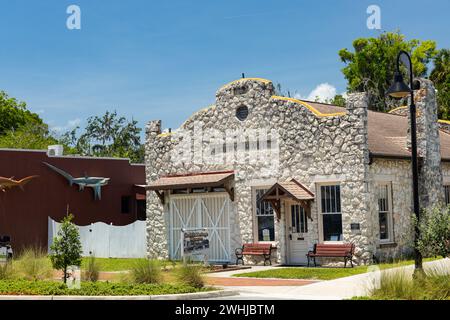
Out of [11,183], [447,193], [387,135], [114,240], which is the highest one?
[387,135]

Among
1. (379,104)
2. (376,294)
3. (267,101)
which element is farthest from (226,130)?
(379,104)

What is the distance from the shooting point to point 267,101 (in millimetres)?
24531

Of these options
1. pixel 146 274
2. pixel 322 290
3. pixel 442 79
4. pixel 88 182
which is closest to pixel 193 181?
pixel 146 274

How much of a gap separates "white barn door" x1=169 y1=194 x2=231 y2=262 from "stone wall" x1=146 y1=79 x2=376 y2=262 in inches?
18.7

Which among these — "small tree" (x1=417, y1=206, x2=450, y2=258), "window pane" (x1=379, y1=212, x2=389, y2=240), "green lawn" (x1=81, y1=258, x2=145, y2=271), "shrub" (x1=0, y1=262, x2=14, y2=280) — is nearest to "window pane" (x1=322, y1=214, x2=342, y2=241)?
"window pane" (x1=379, y1=212, x2=389, y2=240)

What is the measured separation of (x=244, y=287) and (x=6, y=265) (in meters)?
6.73

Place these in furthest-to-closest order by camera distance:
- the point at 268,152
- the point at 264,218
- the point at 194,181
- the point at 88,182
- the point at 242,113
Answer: the point at 88,182
the point at 194,181
the point at 242,113
the point at 264,218
the point at 268,152

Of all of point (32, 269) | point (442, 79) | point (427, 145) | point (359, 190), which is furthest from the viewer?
point (442, 79)

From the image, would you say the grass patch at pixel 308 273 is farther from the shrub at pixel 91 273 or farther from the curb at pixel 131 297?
the curb at pixel 131 297

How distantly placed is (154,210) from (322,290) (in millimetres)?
12719

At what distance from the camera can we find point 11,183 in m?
31.7

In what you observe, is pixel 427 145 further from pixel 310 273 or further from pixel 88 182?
pixel 88 182

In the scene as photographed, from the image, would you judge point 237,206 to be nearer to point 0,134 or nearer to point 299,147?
point 299,147

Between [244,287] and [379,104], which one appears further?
[379,104]
